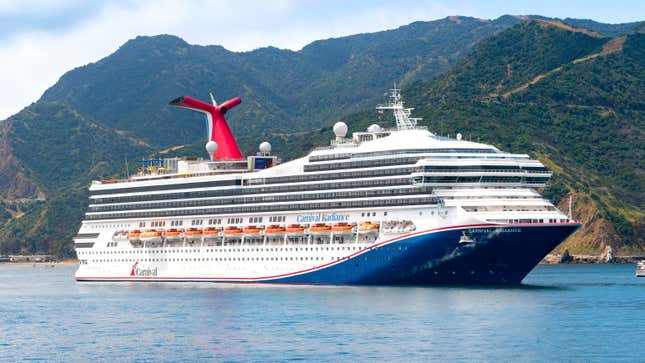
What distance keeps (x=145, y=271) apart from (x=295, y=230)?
20084 millimetres

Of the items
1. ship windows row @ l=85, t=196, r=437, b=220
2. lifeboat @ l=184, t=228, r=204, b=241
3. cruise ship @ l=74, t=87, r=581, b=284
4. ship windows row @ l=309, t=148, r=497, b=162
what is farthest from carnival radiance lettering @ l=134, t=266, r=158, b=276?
ship windows row @ l=309, t=148, r=497, b=162

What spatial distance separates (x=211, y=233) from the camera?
95125 mm

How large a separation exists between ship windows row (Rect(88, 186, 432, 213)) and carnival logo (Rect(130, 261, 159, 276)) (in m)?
5.43

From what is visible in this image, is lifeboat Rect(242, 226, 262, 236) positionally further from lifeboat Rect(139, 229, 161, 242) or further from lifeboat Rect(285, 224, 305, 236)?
lifeboat Rect(139, 229, 161, 242)

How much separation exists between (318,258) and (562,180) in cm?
A: 10190

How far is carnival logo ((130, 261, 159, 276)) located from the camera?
10075 cm

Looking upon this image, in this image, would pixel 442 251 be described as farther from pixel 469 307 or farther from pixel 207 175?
pixel 207 175

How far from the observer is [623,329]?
6234 cm

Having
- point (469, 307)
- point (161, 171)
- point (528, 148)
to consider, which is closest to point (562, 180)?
point (528, 148)

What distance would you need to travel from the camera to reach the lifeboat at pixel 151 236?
10025cm

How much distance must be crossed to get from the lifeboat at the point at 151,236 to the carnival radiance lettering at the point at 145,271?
8.44 feet

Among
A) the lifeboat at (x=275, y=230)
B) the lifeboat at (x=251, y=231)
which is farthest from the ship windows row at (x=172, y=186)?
the lifeboat at (x=275, y=230)

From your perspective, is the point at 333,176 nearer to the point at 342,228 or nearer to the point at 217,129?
the point at 342,228

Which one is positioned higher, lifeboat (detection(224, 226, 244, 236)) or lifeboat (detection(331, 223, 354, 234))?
lifeboat (detection(331, 223, 354, 234))
